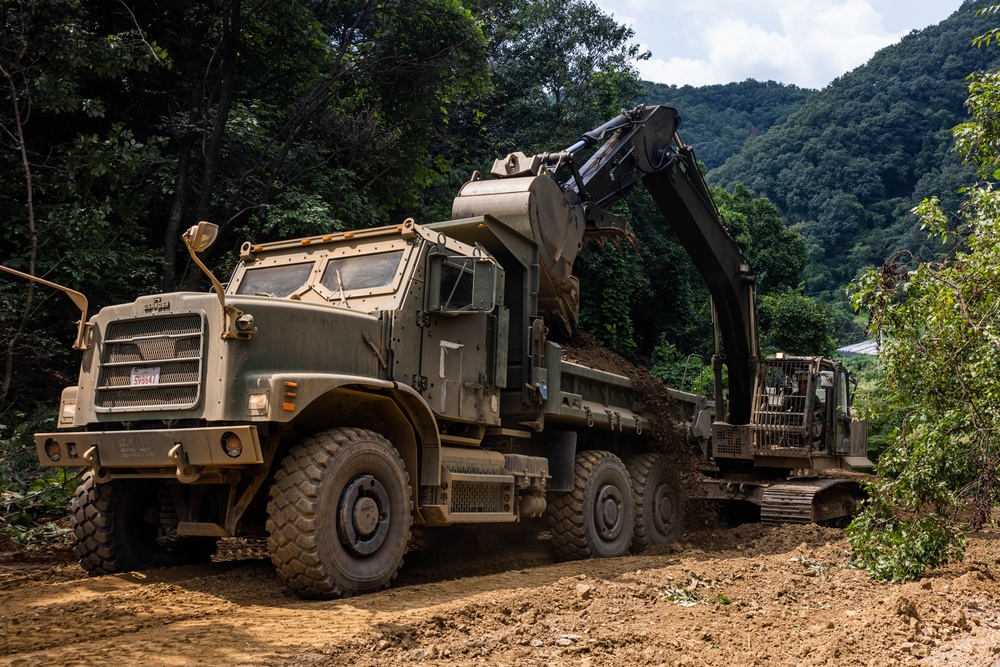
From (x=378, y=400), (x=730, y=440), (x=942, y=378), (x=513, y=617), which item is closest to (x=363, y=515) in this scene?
(x=378, y=400)

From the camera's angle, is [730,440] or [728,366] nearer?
[730,440]

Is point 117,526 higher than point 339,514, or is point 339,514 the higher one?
point 339,514

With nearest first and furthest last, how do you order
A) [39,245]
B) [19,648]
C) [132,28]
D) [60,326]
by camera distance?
[19,648]
[39,245]
[60,326]
[132,28]

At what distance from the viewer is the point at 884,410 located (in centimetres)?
942

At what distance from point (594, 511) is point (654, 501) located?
1.35 metres

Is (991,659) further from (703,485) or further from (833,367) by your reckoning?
(833,367)

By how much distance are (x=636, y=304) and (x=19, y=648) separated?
24.4 m

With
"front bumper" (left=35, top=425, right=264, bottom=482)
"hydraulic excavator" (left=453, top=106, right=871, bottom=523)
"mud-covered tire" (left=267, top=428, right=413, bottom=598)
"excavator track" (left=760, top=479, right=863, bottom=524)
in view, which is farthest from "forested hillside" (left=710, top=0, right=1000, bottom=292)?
"front bumper" (left=35, top=425, right=264, bottom=482)

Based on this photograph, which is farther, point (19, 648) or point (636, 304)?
point (636, 304)

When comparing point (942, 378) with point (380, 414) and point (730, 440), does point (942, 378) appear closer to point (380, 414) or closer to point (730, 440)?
point (380, 414)

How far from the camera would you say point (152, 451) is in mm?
6941

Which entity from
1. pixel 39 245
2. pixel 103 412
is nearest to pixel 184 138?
pixel 39 245

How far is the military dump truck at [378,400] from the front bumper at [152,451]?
0.02 m

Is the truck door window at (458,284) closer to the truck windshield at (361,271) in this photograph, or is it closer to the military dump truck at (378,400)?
the military dump truck at (378,400)
